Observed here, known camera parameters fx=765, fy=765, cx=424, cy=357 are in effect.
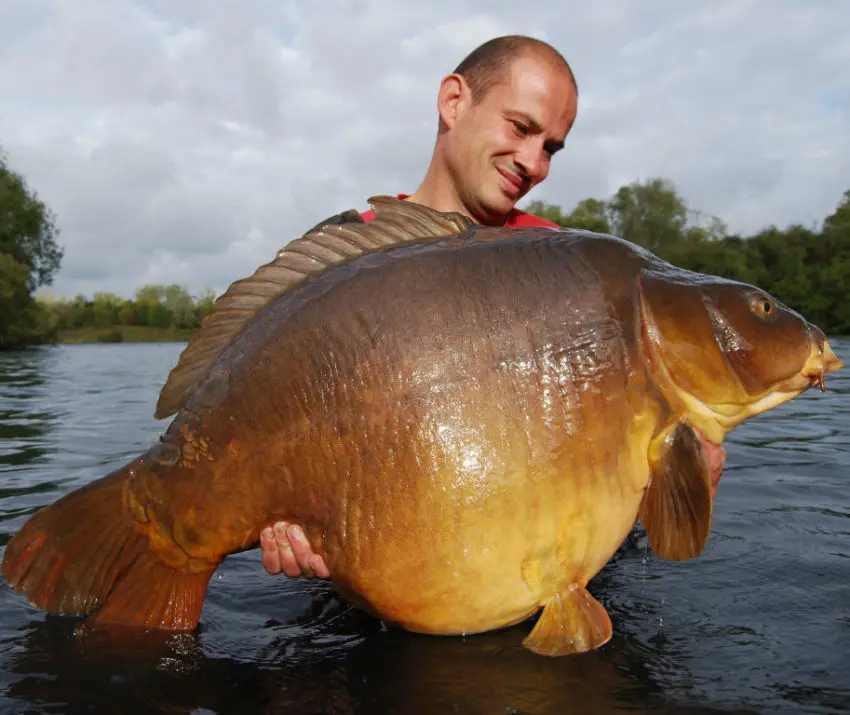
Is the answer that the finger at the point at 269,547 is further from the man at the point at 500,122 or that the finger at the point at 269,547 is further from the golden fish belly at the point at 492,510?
the man at the point at 500,122

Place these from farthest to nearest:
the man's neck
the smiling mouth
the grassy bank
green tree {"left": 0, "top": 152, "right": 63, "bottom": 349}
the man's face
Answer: the grassy bank
green tree {"left": 0, "top": 152, "right": 63, "bottom": 349}
the man's neck
the smiling mouth
the man's face

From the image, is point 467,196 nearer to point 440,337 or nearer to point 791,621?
point 440,337

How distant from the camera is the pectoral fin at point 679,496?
2.49 meters

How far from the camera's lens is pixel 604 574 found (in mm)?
3736

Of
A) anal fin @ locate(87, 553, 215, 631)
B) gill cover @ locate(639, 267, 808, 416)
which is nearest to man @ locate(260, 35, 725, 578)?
gill cover @ locate(639, 267, 808, 416)

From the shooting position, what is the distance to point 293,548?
2674 mm

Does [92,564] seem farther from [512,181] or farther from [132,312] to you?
[132,312]

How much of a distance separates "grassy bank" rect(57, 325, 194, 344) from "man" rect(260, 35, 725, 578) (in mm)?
62329

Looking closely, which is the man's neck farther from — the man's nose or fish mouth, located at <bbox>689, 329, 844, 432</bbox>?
fish mouth, located at <bbox>689, 329, 844, 432</bbox>

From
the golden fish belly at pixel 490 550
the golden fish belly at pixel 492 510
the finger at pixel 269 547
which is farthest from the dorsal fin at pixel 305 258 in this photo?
the golden fish belly at pixel 490 550

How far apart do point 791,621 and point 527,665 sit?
1138 mm

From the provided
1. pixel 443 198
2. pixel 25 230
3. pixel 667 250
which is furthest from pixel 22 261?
pixel 443 198

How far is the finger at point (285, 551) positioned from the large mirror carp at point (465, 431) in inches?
2.0

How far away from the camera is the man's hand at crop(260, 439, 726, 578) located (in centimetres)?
265
